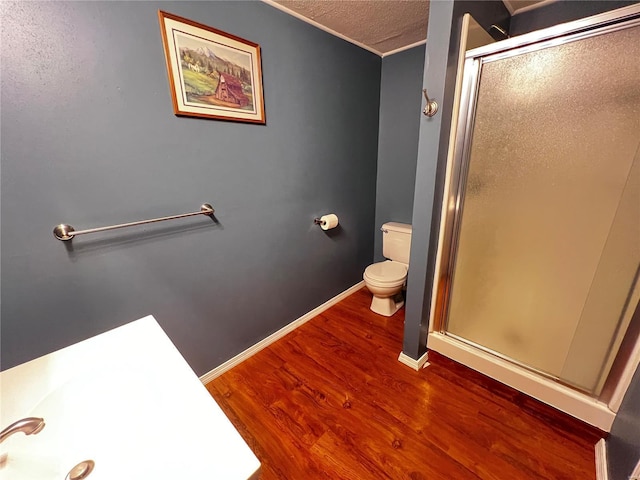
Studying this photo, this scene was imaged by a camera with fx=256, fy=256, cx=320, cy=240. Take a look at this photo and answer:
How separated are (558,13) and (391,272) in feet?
6.14

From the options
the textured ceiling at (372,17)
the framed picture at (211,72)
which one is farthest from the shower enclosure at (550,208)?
the framed picture at (211,72)

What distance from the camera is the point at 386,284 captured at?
6.59ft

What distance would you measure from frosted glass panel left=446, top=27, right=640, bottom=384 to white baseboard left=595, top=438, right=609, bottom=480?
0.30m

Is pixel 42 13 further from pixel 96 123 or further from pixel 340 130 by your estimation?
pixel 340 130

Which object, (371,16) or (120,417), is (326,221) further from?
(120,417)

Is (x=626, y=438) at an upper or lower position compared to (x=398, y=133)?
lower

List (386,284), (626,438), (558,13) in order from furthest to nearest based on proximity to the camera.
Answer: (386,284) < (558,13) < (626,438)

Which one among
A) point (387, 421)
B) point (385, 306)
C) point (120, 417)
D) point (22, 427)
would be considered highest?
point (22, 427)

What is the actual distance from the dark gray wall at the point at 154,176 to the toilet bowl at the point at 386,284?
0.51m

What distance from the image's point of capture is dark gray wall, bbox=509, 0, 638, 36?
52.8 inches

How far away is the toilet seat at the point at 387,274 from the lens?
2018 mm

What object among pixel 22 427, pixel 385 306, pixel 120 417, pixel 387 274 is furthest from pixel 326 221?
pixel 22 427

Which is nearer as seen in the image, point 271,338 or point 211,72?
point 211,72

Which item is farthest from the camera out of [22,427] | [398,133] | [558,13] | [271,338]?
[398,133]
